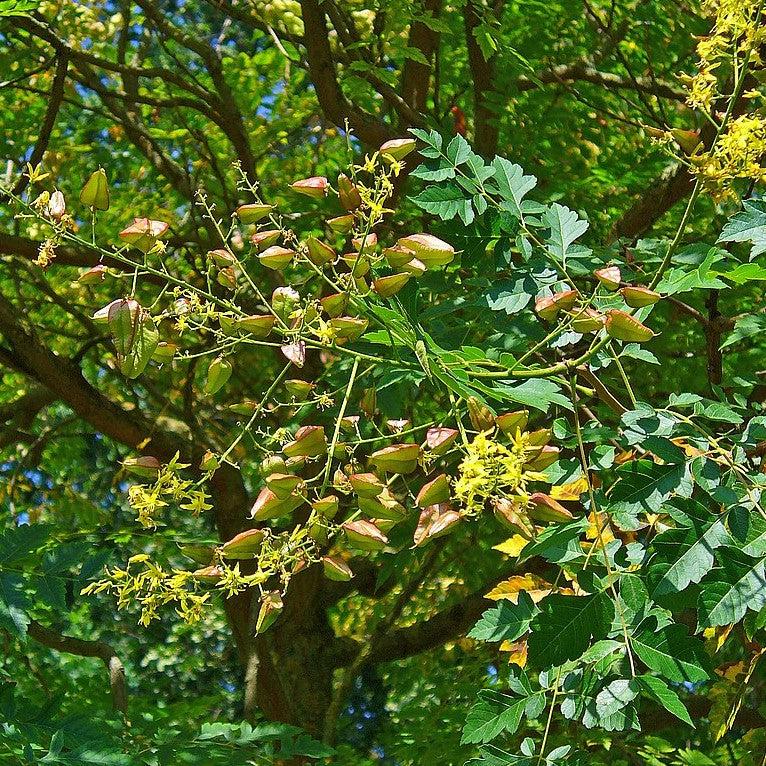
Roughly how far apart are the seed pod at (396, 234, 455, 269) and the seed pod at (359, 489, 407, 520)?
0.37m

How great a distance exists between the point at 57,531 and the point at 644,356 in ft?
8.74

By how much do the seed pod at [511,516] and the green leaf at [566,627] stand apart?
0.15 metres

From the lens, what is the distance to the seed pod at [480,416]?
139cm

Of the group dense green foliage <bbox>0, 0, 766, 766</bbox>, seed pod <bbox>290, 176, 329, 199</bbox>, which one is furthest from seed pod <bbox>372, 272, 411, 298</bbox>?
seed pod <bbox>290, 176, 329, 199</bbox>

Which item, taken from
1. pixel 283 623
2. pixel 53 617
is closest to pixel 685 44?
pixel 283 623

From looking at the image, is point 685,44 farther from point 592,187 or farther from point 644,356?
point 644,356

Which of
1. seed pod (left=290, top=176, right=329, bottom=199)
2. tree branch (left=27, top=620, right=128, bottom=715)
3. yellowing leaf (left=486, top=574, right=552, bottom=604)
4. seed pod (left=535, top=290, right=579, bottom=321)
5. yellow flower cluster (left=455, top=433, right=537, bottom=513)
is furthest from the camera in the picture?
tree branch (left=27, top=620, right=128, bottom=715)

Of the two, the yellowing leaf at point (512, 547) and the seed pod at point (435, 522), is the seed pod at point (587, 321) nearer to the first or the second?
the seed pod at point (435, 522)

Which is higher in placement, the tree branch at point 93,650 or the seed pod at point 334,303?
the seed pod at point 334,303

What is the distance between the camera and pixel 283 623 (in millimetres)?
3949

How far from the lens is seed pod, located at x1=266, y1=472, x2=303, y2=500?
1411 mm

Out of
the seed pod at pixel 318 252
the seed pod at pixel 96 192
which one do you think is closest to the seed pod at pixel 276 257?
the seed pod at pixel 318 252

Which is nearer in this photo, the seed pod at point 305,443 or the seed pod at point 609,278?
the seed pod at point 305,443

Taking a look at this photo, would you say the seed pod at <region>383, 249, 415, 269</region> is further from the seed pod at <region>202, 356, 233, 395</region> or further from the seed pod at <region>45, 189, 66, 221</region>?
the seed pod at <region>45, 189, 66, 221</region>
